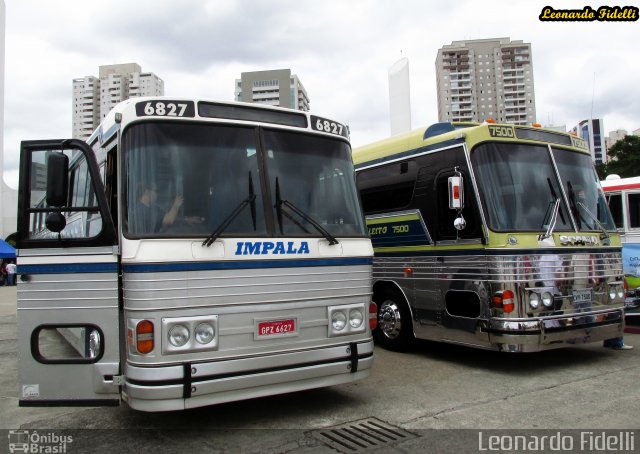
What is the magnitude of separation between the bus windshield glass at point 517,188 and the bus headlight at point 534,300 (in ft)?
2.58

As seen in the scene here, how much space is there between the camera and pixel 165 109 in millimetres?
4613

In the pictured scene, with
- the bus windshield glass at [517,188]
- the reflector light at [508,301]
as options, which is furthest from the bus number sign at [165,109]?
the reflector light at [508,301]

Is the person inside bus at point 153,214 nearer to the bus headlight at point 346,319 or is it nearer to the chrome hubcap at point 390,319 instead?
the bus headlight at point 346,319

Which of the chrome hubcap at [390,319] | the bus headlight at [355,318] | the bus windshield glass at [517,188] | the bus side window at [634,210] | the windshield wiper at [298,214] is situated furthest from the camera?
the bus side window at [634,210]

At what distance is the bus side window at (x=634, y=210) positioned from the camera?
11.1 m

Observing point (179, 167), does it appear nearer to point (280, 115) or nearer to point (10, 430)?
point (280, 115)

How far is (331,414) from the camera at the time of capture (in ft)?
16.9

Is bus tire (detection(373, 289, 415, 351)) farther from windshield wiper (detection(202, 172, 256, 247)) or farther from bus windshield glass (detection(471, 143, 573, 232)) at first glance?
windshield wiper (detection(202, 172, 256, 247))

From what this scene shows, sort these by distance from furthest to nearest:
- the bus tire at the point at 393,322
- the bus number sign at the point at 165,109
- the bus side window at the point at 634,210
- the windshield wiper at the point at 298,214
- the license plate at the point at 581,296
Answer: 1. the bus side window at the point at 634,210
2. the bus tire at the point at 393,322
3. the license plate at the point at 581,296
4. the windshield wiper at the point at 298,214
5. the bus number sign at the point at 165,109

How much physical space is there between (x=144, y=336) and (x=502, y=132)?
16.1 feet

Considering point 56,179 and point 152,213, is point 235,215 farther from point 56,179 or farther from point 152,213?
point 56,179

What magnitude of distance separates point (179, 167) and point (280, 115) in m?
1.19

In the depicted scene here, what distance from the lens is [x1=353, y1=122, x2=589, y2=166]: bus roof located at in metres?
6.72

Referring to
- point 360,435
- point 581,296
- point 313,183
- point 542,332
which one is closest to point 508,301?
point 542,332
